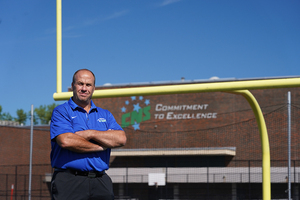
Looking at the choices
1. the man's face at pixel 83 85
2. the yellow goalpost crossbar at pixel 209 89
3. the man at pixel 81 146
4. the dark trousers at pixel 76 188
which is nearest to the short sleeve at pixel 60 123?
the man at pixel 81 146

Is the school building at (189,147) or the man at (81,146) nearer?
the man at (81,146)

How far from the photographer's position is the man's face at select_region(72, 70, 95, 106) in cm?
268

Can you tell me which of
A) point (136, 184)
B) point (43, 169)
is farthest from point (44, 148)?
point (136, 184)

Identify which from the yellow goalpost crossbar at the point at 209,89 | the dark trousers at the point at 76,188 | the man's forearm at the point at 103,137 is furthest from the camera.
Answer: the yellow goalpost crossbar at the point at 209,89

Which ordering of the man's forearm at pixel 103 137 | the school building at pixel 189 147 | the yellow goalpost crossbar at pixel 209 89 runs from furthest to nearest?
1. the school building at pixel 189 147
2. the yellow goalpost crossbar at pixel 209 89
3. the man's forearm at pixel 103 137

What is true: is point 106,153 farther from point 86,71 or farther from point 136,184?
point 136,184

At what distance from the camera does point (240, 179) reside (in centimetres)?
2144

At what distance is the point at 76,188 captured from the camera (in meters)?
2.49

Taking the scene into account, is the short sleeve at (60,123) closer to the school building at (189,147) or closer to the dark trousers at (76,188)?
the dark trousers at (76,188)

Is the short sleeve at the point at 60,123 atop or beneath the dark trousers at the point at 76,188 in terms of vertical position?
Answer: atop

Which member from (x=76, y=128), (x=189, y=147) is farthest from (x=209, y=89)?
(x=189, y=147)

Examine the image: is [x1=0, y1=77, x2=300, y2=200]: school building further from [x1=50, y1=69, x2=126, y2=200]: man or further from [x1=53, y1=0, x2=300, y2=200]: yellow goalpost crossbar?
[x1=50, y1=69, x2=126, y2=200]: man

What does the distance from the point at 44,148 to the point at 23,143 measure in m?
1.64

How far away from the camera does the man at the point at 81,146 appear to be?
250 centimetres
